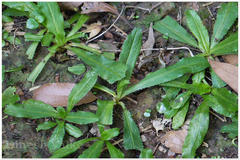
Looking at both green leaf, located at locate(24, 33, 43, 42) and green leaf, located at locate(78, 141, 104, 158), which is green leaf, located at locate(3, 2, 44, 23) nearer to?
green leaf, located at locate(24, 33, 43, 42)

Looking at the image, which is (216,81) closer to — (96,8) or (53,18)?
(96,8)

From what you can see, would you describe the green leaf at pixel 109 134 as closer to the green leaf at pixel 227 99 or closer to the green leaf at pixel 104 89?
the green leaf at pixel 104 89

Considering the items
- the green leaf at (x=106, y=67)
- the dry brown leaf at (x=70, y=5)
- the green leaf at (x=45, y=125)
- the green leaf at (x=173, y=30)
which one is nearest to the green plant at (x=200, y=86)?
the green leaf at (x=173, y=30)

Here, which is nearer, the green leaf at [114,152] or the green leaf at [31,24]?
the green leaf at [114,152]

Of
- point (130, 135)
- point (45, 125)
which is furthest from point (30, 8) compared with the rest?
point (130, 135)

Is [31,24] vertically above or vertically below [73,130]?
above
